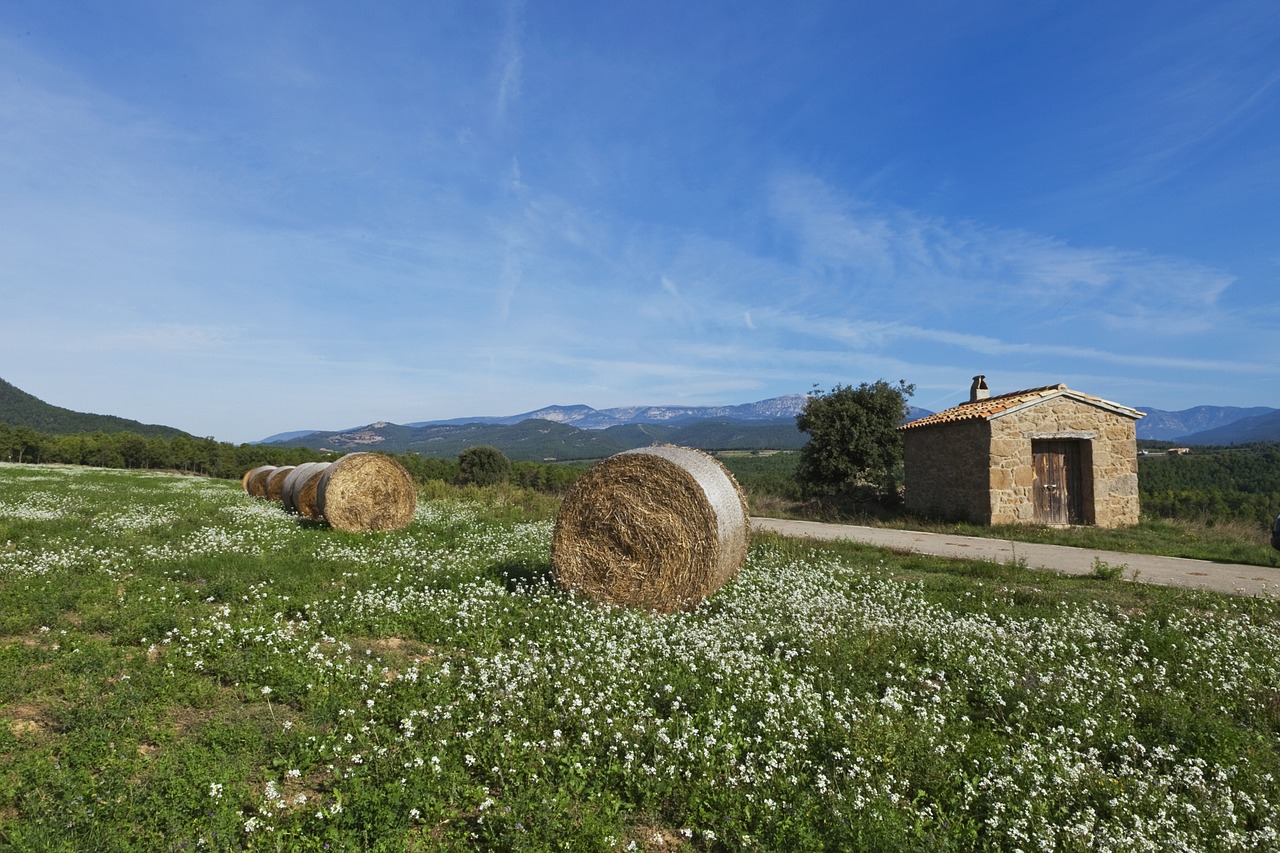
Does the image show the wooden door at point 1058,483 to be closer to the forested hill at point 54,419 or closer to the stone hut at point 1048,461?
the stone hut at point 1048,461

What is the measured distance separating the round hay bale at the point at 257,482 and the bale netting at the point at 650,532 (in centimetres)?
2249

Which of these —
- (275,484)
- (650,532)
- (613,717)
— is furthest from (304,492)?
(613,717)

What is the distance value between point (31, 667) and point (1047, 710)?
944 centimetres

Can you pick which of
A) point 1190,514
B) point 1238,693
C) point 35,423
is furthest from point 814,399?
point 35,423

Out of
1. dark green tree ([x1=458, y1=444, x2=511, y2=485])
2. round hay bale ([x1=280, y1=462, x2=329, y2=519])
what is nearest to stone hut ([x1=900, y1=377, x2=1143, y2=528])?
round hay bale ([x1=280, y1=462, x2=329, y2=519])

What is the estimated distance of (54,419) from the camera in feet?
337

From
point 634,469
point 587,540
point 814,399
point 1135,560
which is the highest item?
point 814,399

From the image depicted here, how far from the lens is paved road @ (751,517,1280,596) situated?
41.1 feet

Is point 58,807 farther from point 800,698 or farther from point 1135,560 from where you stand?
point 1135,560

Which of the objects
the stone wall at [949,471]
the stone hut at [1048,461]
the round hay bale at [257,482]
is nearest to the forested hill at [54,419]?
the round hay bale at [257,482]

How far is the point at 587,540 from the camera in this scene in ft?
33.4

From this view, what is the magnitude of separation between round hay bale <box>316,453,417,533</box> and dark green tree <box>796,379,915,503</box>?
19.2 m

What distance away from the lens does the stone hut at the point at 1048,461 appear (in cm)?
2088

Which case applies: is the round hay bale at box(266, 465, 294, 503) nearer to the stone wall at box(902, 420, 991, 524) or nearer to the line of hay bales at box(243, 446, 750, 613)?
the line of hay bales at box(243, 446, 750, 613)
